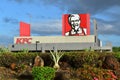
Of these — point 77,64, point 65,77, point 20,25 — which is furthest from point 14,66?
point 20,25

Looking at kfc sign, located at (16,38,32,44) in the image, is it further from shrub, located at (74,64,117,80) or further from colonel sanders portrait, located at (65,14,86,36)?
shrub, located at (74,64,117,80)

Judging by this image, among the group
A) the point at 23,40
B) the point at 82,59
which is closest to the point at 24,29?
the point at 23,40

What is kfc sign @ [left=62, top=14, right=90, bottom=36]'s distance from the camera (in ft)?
229

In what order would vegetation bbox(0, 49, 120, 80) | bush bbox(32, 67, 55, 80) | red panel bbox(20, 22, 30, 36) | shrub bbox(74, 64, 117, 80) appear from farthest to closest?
red panel bbox(20, 22, 30, 36) → shrub bbox(74, 64, 117, 80) → vegetation bbox(0, 49, 120, 80) → bush bbox(32, 67, 55, 80)

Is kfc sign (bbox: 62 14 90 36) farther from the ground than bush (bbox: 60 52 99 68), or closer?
farther from the ground

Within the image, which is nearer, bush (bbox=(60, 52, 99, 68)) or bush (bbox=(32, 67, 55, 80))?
bush (bbox=(32, 67, 55, 80))

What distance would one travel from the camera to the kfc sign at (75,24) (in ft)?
229

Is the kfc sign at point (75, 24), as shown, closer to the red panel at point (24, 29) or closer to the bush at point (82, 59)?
the red panel at point (24, 29)

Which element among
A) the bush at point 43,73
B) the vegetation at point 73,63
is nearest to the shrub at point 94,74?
the vegetation at point 73,63

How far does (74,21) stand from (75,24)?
805 mm

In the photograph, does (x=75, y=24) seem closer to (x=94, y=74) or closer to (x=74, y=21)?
(x=74, y=21)

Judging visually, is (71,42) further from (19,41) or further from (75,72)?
(75,72)

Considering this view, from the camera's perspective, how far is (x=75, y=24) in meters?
70.0

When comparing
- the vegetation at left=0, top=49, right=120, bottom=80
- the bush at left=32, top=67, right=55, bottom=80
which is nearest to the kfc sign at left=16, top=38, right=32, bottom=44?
the vegetation at left=0, top=49, right=120, bottom=80
